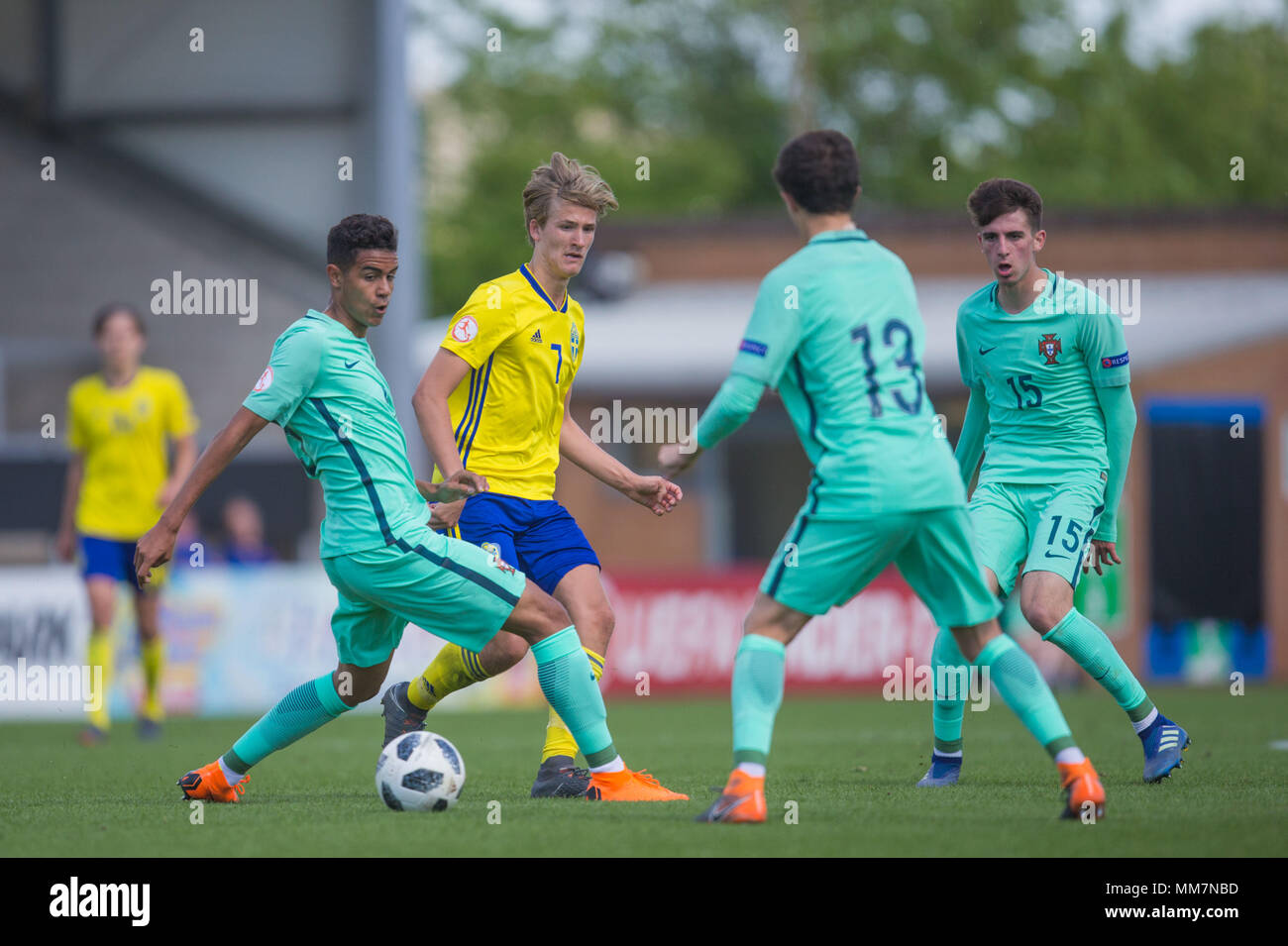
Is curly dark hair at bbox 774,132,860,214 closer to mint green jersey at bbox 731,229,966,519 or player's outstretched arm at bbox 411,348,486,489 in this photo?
mint green jersey at bbox 731,229,966,519

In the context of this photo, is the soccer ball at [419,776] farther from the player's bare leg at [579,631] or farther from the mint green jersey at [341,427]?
the mint green jersey at [341,427]

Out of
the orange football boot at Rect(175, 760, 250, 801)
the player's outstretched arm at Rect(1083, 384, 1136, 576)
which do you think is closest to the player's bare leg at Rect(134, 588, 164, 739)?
the orange football boot at Rect(175, 760, 250, 801)

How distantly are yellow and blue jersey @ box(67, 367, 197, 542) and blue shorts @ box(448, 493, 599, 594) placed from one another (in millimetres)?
4972

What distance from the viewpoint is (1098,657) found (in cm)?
688

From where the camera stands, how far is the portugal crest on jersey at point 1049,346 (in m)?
6.94

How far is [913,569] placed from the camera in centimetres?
554

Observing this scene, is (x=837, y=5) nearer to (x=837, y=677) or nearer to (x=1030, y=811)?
(x=837, y=677)

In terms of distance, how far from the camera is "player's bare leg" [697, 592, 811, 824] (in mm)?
5410

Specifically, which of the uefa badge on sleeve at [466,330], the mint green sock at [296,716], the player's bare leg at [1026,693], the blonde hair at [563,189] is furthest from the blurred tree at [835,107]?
the player's bare leg at [1026,693]

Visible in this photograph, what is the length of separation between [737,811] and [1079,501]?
2.33 m

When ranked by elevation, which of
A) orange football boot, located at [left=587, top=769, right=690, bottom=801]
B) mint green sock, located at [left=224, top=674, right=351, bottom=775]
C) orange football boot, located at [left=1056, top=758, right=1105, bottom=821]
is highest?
mint green sock, located at [left=224, top=674, right=351, bottom=775]

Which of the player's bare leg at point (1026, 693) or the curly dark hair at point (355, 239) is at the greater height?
the curly dark hair at point (355, 239)

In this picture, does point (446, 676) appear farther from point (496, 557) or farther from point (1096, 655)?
point (1096, 655)

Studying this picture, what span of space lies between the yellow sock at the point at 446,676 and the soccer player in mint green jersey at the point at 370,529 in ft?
1.92
